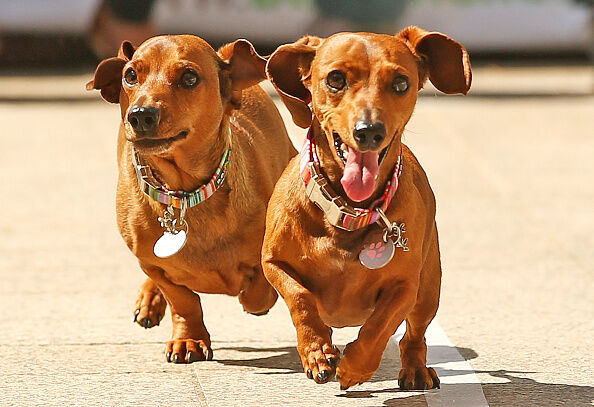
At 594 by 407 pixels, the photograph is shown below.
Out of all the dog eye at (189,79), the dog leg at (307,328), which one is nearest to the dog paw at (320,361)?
the dog leg at (307,328)

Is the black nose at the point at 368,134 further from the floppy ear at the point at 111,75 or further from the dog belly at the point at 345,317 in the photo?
the floppy ear at the point at 111,75

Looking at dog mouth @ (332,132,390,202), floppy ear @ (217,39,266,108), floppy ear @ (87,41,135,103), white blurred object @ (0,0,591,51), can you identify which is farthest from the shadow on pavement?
white blurred object @ (0,0,591,51)

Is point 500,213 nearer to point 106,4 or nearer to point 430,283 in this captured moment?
point 430,283

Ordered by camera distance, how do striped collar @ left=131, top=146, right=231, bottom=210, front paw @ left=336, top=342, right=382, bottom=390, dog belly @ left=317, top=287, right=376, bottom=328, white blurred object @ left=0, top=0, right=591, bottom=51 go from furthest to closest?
white blurred object @ left=0, top=0, right=591, bottom=51 → striped collar @ left=131, top=146, right=231, bottom=210 → dog belly @ left=317, top=287, right=376, bottom=328 → front paw @ left=336, top=342, right=382, bottom=390

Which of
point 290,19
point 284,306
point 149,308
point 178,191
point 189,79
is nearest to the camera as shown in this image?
point 189,79

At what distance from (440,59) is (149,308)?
169 centimetres

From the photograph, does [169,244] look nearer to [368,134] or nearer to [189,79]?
[189,79]

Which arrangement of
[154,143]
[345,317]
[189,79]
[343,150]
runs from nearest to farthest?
1. [343,150]
2. [345,317]
3. [154,143]
4. [189,79]

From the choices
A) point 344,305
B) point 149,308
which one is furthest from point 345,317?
point 149,308

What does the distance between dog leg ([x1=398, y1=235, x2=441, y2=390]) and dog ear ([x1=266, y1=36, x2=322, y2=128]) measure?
67cm

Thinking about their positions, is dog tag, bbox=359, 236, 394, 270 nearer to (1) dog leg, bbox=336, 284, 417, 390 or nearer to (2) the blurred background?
(1) dog leg, bbox=336, 284, 417, 390

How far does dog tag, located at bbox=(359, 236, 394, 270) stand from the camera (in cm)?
395

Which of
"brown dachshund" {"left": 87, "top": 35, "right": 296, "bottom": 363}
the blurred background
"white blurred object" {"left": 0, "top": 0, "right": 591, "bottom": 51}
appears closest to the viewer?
"brown dachshund" {"left": 87, "top": 35, "right": 296, "bottom": 363}

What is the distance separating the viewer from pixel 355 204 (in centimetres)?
404
